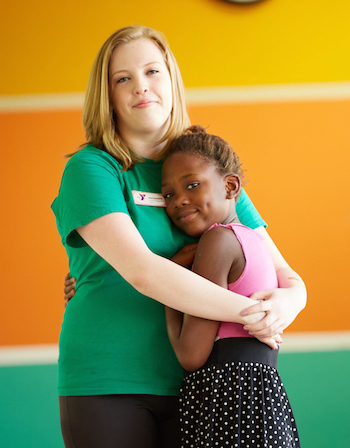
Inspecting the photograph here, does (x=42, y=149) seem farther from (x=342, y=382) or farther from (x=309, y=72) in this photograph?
(x=342, y=382)

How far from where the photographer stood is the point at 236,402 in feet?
4.22

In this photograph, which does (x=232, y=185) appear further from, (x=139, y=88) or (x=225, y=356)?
(x=225, y=356)

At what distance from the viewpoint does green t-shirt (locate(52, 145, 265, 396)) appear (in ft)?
4.57

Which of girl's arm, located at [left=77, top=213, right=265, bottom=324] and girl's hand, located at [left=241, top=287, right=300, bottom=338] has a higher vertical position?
girl's arm, located at [left=77, top=213, right=265, bottom=324]

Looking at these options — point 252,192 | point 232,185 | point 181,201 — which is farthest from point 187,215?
point 252,192

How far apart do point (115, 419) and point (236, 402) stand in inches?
13.0

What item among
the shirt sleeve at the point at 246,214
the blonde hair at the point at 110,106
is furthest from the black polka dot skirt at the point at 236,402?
the blonde hair at the point at 110,106

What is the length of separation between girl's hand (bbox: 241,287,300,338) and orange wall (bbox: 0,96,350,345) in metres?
1.77

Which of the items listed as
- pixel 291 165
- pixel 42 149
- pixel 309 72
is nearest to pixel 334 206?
pixel 291 165

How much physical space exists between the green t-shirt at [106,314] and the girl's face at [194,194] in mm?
81

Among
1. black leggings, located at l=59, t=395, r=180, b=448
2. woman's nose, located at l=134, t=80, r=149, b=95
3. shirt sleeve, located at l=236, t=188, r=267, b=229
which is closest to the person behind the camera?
black leggings, located at l=59, t=395, r=180, b=448

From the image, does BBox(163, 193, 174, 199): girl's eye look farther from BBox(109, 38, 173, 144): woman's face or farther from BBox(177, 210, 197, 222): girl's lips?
BBox(109, 38, 173, 144): woman's face

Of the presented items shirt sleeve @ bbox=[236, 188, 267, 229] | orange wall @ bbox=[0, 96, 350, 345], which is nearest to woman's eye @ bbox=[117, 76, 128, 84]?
shirt sleeve @ bbox=[236, 188, 267, 229]

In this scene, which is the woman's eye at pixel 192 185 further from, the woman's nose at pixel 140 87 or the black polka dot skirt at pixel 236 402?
the black polka dot skirt at pixel 236 402
